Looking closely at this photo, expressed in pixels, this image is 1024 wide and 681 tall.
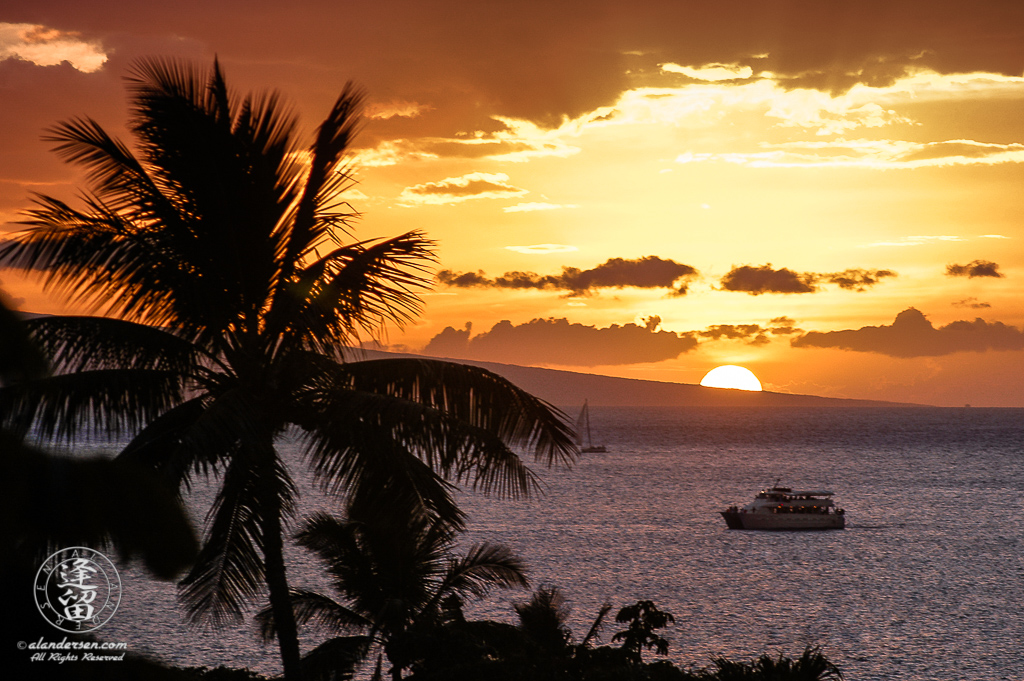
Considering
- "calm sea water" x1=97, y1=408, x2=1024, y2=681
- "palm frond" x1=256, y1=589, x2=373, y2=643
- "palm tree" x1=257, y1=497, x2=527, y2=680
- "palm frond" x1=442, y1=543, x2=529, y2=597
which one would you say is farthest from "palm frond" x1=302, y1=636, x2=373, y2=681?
"calm sea water" x1=97, y1=408, x2=1024, y2=681

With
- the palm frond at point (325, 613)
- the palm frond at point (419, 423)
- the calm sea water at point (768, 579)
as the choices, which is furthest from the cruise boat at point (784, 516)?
the palm frond at point (419, 423)

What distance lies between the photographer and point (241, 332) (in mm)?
11430

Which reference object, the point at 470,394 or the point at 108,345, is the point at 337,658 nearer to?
the point at 470,394

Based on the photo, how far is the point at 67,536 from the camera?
5.59 meters

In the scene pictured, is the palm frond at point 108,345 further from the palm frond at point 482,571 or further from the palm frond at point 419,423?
the palm frond at point 482,571

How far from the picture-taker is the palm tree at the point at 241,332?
10727mm

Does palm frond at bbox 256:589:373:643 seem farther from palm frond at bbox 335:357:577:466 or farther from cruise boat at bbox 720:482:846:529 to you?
cruise boat at bbox 720:482:846:529

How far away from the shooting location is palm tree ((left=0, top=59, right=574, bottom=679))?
10.7 meters

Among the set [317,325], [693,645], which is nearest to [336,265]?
[317,325]

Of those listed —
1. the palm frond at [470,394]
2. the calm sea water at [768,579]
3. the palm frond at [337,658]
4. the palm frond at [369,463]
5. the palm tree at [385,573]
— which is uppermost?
the palm frond at [470,394]

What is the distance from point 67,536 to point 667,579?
65.3m

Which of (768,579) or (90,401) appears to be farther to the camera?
(768,579)

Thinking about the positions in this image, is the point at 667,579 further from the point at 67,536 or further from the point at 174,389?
the point at 67,536

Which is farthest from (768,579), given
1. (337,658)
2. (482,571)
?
(337,658)
